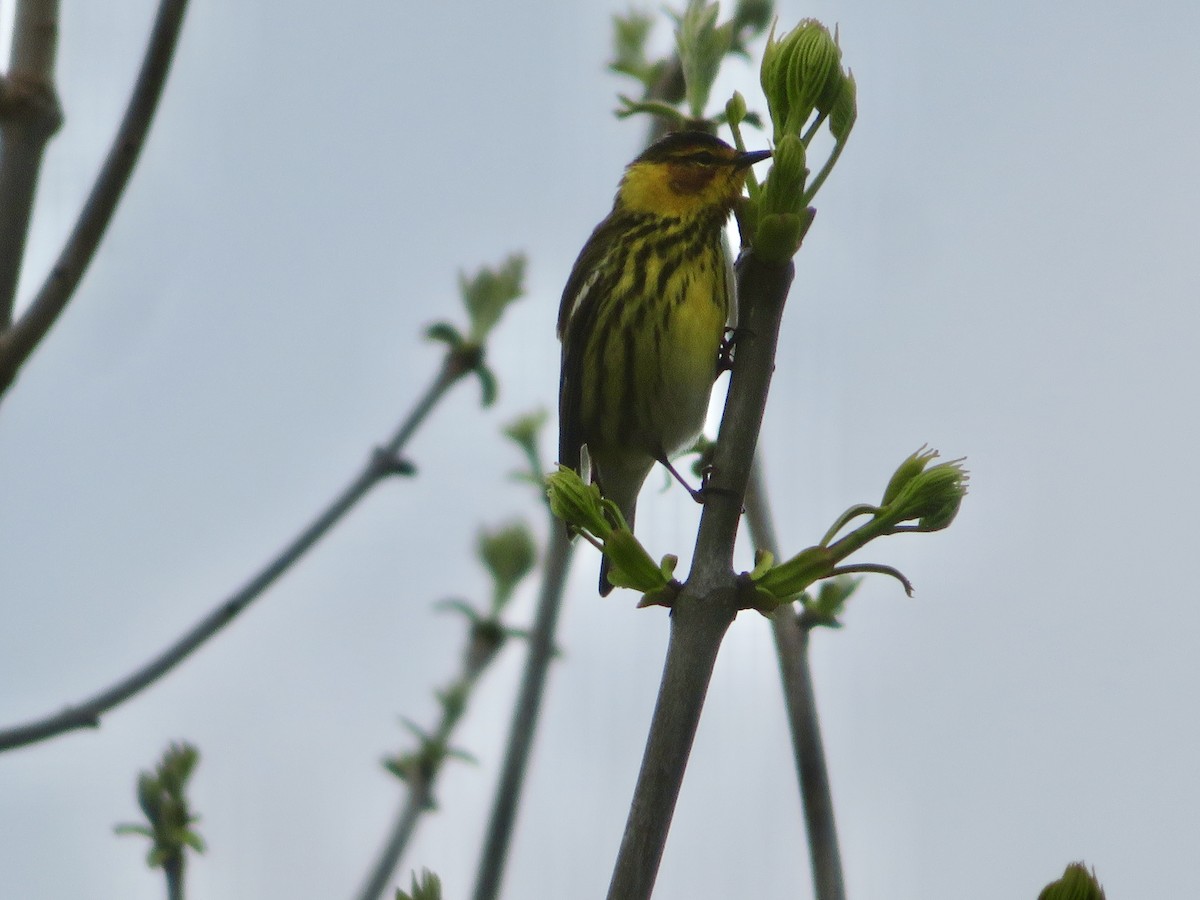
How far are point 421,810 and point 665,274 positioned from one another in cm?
185

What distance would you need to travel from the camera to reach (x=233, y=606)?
2.96m

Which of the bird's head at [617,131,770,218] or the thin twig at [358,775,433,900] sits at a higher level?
the bird's head at [617,131,770,218]

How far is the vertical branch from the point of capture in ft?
8.42

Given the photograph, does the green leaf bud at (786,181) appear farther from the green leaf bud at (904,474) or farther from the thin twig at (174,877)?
the thin twig at (174,877)

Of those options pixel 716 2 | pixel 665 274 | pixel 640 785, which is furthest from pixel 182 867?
pixel 665 274

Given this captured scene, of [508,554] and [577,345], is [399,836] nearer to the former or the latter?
[508,554]

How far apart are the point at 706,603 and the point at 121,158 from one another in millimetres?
1491

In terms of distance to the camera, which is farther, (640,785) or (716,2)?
(716,2)

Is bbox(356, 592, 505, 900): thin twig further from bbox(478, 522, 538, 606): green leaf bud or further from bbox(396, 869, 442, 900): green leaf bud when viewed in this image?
bbox(396, 869, 442, 900): green leaf bud

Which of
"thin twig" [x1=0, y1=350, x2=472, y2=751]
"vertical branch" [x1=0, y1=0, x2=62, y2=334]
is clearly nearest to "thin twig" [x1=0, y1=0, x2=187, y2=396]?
"vertical branch" [x1=0, y1=0, x2=62, y2=334]

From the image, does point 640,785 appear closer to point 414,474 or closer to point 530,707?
point 530,707

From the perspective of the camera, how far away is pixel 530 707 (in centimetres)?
297

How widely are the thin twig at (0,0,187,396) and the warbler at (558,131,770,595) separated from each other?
1911mm

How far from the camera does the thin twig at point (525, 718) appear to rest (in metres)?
2.72
